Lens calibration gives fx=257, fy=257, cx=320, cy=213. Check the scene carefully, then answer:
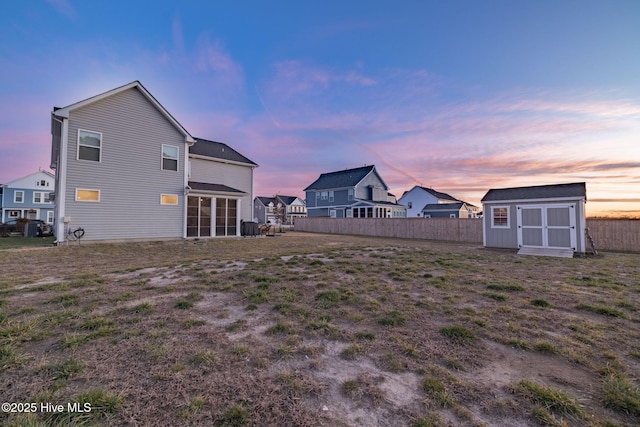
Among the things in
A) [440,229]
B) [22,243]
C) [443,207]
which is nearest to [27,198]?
[22,243]

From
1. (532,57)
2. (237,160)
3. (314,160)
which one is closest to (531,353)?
(532,57)

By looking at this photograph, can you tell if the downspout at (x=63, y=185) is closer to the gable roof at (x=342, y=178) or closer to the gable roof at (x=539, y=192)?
the gable roof at (x=539, y=192)

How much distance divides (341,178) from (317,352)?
36.0 metres

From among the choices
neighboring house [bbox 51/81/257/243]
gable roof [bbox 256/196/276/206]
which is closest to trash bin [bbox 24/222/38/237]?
neighboring house [bbox 51/81/257/243]

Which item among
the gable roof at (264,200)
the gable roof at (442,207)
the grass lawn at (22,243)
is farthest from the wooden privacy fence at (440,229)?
the gable roof at (264,200)

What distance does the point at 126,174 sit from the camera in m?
13.7

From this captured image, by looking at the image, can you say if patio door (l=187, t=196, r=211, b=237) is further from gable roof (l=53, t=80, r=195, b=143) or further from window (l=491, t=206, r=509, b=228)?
window (l=491, t=206, r=509, b=228)

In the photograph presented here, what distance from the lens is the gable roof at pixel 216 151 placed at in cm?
1872

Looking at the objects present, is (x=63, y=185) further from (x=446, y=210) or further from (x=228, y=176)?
(x=446, y=210)

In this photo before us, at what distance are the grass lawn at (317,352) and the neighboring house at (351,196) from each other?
2816cm

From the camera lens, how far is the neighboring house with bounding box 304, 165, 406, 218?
112 feet

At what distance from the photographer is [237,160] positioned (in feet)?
65.2

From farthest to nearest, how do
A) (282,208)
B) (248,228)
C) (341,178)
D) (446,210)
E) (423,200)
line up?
1. (282,208)
2. (423,200)
3. (446,210)
4. (341,178)
5. (248,228)

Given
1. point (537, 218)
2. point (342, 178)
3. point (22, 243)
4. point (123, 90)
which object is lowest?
point (22, 243)
